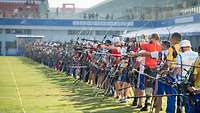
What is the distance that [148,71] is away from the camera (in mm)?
13227

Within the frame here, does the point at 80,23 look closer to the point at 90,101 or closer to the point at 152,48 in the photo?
the point at 90,101

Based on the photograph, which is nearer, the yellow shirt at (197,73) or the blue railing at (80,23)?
the yellow shirt at (197,73)

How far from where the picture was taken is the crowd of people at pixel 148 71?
9.35m

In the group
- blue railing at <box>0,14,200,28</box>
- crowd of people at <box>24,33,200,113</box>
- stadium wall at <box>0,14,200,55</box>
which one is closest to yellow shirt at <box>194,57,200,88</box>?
crowd of people at <box>24,33,200,113</box>

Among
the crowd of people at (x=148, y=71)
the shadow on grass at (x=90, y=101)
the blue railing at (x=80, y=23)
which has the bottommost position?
the shadow on grass at (x=90, y=101)

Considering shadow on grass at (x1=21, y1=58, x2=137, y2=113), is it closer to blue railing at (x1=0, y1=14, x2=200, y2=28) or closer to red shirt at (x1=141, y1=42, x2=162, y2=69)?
red shirt at (x1=141, y1=42, x2=162, y2=69)

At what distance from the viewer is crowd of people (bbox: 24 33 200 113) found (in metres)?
9.35

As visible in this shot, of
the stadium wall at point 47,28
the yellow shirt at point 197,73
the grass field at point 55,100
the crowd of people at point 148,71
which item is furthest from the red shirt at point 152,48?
the stadium wall at point 47,28

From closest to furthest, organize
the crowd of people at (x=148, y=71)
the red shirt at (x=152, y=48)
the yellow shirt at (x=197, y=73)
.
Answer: the yellow shirt at (x=197, y=73) → the crowd of people at (x=148, y=71) → the red shirt at (x=152, y=48)

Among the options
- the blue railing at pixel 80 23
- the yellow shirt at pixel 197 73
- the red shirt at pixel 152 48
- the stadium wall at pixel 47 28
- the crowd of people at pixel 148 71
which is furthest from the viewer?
the stadium wall at pixel 47 28

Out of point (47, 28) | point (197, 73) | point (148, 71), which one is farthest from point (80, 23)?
point (197, 73)

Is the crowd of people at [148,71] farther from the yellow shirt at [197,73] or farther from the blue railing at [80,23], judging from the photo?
the blue railing at [80,23]

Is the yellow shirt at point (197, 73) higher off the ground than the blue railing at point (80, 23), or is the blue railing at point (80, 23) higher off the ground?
the blue railing at point (80, 23)

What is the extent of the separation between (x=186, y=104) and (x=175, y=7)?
52.5 meters
